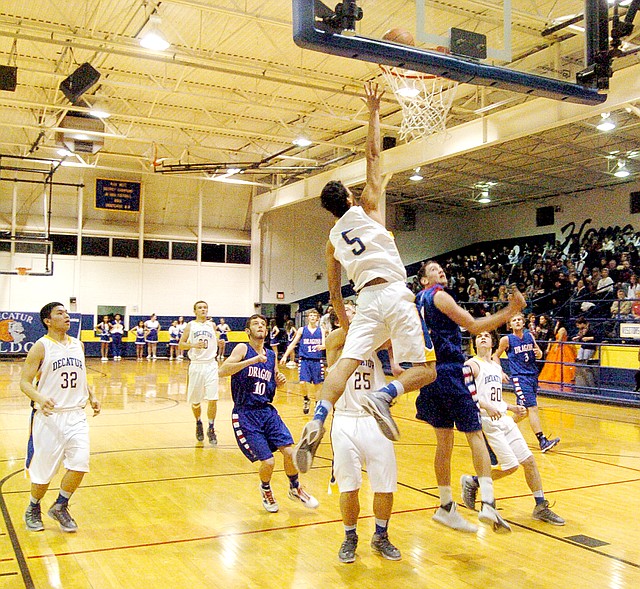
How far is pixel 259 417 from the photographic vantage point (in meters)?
5.71

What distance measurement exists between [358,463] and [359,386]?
0.49 m

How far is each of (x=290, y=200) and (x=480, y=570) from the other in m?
20.9

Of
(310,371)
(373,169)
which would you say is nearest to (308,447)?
(373,169)

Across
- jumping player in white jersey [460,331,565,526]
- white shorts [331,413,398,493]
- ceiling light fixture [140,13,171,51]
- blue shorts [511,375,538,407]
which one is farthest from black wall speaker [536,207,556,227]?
white shorts [331,413,398,493]

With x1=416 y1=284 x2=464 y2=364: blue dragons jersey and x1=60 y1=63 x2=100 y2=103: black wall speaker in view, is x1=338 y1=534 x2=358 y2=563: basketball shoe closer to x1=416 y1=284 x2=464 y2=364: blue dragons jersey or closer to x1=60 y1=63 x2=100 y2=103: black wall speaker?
x1=416 y1=284 x2=464 y2=364: blue dragons jersey

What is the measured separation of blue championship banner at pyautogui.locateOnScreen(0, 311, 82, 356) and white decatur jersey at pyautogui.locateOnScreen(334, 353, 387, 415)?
68.1 ft

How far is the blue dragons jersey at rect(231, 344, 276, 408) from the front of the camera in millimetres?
5750

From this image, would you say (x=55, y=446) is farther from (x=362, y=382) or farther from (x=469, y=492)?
(x=469, y=492)

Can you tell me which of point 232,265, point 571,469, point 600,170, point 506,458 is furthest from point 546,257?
point 506,458

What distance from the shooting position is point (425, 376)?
4.22 m

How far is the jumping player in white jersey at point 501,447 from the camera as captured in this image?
5262 millimetres

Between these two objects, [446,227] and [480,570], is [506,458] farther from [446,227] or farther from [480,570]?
[446,227]

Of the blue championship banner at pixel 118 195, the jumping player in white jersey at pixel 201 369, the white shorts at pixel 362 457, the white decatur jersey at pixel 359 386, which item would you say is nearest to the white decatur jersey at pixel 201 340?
the jumping player in white jersey at pixel 201 369

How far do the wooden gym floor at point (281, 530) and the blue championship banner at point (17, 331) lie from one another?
1560 centimetres
